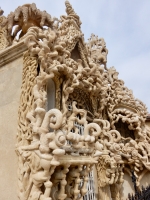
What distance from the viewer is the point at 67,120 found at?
3547 millimetres

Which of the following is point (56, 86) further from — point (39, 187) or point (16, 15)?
point (39, 187)

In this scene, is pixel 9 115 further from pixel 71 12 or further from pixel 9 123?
pixel 71 12

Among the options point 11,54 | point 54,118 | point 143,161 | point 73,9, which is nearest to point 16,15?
point 11,54

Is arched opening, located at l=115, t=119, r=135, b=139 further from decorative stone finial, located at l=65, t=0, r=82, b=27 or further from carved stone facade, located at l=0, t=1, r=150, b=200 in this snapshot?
decorative stone finial, located at l=65, t=0, r=82, b=27

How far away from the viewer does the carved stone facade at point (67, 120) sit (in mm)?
2424

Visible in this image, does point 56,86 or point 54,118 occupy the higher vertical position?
point 56,86

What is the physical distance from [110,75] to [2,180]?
5.63 metres

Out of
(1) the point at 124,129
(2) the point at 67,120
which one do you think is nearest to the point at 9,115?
(2) the point at 67,120

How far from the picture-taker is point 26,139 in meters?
2.85

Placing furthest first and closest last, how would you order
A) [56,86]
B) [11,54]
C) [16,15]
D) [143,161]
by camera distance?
[143,161] → [16,15] → [56,86] → [11,54]

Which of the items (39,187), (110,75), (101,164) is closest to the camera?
(39,187)

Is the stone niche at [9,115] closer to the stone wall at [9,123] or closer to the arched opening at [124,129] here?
the stone wall at [9,123]

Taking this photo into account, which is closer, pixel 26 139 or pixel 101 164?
pixel 26 139

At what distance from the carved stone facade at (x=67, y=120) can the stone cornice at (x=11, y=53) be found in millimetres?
147
